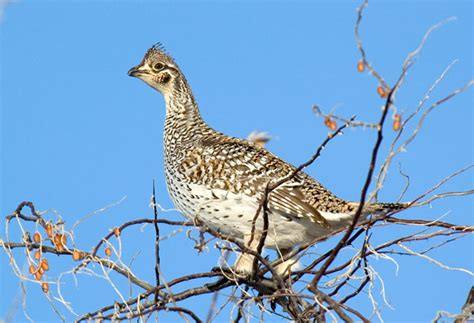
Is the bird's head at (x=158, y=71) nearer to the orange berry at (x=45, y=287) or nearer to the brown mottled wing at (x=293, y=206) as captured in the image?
the brown mottled wing at (x=293, y=206)

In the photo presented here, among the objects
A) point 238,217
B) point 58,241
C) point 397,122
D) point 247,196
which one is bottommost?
point 397,122

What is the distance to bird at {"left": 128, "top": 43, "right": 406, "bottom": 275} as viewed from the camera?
261 inches

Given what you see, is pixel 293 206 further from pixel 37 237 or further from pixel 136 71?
pixel 136 71

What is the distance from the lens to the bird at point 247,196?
6.62m

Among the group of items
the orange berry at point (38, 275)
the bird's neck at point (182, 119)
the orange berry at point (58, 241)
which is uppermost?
the bird's neck at point (182, 119)

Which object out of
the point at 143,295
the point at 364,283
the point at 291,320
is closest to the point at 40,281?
the point at 143,295

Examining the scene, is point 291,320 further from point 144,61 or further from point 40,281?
point 144,61

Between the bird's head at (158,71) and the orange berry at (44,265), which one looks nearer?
the orange berry at (44,265)

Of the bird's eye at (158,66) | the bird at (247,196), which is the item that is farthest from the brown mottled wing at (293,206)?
the bird's eye at (158,66)

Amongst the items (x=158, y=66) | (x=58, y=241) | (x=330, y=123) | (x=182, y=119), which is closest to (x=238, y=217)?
(x=182, y=119)

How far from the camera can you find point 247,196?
6.66 metres

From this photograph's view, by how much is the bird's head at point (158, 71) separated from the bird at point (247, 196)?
4.01 feet

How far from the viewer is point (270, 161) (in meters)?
7.12

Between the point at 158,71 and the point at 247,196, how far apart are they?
256cm
